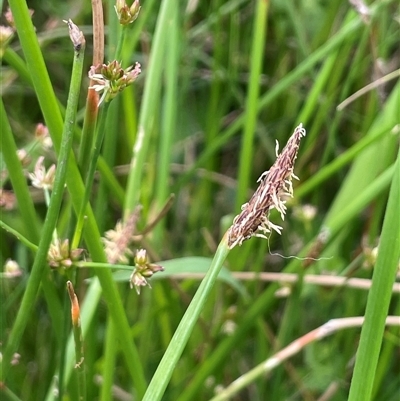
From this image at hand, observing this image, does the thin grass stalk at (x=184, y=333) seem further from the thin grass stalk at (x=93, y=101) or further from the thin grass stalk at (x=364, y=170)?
the thin grass stalk at (x=364, y=170)

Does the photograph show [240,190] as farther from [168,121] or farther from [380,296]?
[380,296]

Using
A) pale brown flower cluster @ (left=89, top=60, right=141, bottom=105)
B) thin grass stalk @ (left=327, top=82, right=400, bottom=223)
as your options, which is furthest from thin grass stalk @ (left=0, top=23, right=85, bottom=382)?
thin grass stalk @ (left=327, top=82, right=400, bottom=223)

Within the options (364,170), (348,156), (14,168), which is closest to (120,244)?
(14,168)

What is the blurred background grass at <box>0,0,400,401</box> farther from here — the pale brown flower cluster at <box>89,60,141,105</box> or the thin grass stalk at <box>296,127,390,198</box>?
the pale brown flower cluster at <box>89,60,141,105</box>

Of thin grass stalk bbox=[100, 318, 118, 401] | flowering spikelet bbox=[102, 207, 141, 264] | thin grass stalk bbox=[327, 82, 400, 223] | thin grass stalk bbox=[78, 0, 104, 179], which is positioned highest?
thin grass stalk bbox=[327, 82, 400, 223]

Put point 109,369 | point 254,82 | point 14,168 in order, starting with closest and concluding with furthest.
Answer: point 14,168
point 109,369
point 254,82
